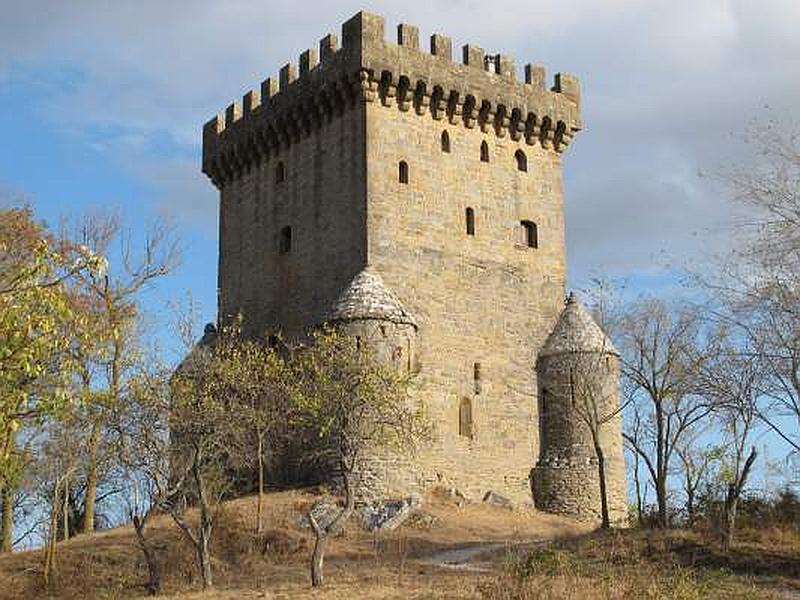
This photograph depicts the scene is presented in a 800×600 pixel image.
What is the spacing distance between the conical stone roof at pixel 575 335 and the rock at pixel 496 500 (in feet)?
16.3

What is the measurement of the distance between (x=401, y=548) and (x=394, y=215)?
36.9 ft

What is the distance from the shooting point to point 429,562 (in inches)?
1048

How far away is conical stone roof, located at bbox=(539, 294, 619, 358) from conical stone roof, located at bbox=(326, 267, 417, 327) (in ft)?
18.1

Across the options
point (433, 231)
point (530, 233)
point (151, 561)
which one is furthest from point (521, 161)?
point (151, 561)

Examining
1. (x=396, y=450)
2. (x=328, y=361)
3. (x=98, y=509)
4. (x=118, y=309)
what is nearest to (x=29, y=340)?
(x=328, y=361)

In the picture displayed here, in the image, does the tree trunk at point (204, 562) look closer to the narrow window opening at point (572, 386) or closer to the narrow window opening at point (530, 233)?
the narrow window opening at point (572, 386)

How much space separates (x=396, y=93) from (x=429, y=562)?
15.9 meters

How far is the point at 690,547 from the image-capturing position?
24.4 m

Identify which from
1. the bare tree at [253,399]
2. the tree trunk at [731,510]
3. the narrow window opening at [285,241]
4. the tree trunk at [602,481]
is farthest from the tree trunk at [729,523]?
the narrow window opening at [285,241]

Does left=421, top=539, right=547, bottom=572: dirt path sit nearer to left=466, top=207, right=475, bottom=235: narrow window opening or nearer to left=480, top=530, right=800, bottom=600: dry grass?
left=480, top=530, right=800, bottom=600: dry grass

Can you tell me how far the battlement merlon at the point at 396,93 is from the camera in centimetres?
3662

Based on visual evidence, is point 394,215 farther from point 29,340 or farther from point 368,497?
point 29,340

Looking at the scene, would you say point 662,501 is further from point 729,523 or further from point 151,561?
point 151,561

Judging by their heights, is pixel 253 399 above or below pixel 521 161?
below
